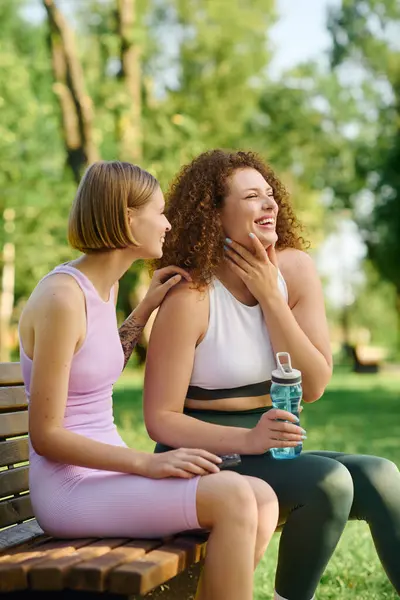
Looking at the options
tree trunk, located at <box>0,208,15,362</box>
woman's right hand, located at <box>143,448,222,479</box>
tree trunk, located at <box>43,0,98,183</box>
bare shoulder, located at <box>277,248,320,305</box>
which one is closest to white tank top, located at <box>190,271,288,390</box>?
bare shoulder, located at <box>277,248,320,305</box>

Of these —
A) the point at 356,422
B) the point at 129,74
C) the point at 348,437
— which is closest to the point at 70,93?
the point at 129,74

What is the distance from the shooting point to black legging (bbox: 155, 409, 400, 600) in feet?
9.91

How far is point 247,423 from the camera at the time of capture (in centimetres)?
332

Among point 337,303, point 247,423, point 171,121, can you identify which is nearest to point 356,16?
point 171,121

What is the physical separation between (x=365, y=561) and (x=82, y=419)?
2723 millimetres

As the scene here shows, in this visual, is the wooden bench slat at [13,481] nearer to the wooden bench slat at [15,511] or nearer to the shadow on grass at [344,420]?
the wooden bench slat at [15,511]

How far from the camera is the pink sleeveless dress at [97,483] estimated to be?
2.73m

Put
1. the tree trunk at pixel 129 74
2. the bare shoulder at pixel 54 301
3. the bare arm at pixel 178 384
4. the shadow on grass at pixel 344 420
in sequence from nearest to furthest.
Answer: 1. the bare shoulder at pixel 54 301
2. the bare arm at pixel 178 384
3. the shadow on grass at pixel 344 420
4. the tree trunk at pixel 129 74

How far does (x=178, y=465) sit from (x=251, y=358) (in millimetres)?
690

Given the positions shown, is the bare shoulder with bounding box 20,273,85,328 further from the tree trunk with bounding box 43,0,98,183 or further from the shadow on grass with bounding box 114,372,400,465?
the tree trunk with bounding box 43,0,98,183

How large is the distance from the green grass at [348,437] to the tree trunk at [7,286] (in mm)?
7606

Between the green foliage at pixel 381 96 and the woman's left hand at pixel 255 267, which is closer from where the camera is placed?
the woman's left hand at pixel 255 267

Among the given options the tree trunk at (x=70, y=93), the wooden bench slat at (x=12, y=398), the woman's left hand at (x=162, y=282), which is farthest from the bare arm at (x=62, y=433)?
the tree trunk at (x=70, y=93)

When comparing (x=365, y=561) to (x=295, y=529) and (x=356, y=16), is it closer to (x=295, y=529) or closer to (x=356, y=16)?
(x=295, y=529)
